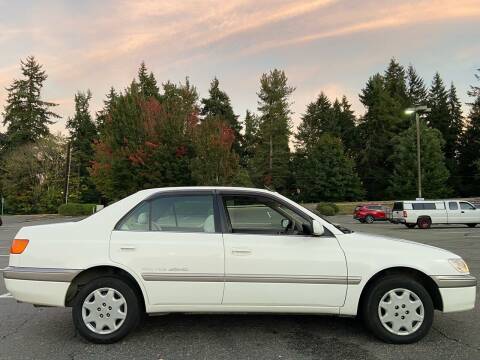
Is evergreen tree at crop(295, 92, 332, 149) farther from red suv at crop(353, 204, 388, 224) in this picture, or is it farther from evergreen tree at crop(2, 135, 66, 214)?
red suv at crop(353, 204, 388, 224)

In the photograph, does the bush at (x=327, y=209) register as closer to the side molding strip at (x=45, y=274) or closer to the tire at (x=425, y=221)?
the tire at (x=425, y=221)

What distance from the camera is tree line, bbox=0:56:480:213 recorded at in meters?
40.1

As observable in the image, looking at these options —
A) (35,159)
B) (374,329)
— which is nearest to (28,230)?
(374,329)

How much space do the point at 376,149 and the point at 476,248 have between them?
189 ft

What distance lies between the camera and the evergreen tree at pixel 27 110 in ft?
240

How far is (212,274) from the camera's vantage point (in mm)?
4676

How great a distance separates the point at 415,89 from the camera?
8194cm

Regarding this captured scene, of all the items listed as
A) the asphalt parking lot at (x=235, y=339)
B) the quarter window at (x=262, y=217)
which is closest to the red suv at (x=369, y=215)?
the asphalt parking lot at (x=235, y=339)

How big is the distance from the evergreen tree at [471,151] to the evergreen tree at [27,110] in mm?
64559

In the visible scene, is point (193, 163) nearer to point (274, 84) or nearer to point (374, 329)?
point (374, 329)

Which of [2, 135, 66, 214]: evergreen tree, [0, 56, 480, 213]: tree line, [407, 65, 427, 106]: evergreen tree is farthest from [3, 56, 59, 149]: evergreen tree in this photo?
[407, 65, 427, 106]: evergreen tree

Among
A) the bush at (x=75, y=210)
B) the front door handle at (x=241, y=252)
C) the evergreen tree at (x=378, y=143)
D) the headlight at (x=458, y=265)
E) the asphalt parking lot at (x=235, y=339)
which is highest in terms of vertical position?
the evergreen tree at (x=378, y=143)

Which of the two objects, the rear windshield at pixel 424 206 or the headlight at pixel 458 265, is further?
the rear windshield at pixel 424 206

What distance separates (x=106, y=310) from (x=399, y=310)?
9.82 ft
